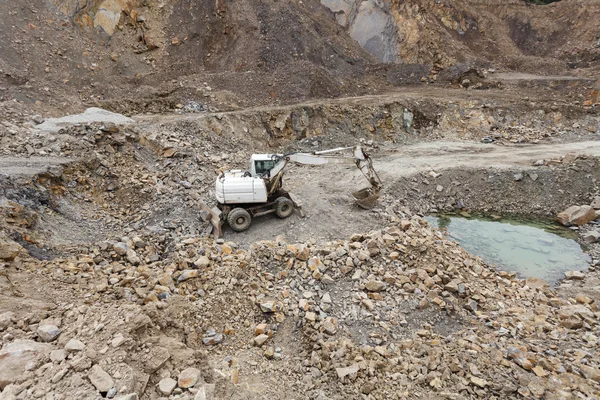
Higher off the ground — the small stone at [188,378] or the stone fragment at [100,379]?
the stone fragment at [100,379]

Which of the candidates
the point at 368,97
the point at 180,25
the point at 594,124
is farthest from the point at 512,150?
the point at 180,25

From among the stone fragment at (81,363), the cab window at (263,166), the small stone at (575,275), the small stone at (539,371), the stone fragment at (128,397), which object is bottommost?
the small stone at (575,275)

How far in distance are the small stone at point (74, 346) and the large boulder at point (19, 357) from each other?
0.21m

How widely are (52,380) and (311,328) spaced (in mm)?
3584

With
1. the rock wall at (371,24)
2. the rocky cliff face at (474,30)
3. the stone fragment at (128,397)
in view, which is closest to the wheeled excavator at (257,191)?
the stone fragment at (128,397)

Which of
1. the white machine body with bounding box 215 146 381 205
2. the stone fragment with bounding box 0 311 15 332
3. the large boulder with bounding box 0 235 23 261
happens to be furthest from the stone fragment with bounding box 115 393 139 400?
the white machine body with bounding box 215 146 381 205

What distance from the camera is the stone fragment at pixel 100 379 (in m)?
3.73

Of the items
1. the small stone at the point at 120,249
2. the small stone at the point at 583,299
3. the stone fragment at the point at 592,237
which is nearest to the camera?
the small stone at the point at 120,249

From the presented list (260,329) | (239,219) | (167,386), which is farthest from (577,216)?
(167,386)

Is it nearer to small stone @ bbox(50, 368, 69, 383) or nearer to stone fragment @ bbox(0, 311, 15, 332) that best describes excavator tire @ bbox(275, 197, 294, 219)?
stone fragment @ bbox(0, 311, 15, 332)

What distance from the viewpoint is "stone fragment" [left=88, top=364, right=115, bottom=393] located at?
373 centimetres

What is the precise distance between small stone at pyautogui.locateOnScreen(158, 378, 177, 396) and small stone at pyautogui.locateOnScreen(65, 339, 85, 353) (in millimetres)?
1015

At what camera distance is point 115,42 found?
19297 millimetres

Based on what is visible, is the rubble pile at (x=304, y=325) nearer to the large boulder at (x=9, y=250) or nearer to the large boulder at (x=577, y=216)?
the large boulder at (x=9, y=250)
